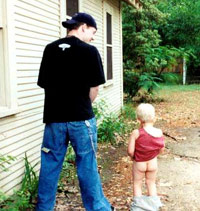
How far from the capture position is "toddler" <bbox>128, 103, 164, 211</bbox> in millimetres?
3898

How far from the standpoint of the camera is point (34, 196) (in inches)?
174

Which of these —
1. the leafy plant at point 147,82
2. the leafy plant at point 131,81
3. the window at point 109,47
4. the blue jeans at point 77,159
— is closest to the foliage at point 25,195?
the blue jeans at point 77,159

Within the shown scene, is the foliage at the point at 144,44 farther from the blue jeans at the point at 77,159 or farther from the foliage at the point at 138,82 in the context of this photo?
the blue jeans at the point at 77,159

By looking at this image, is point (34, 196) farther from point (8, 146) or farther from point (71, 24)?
point (71, 24)

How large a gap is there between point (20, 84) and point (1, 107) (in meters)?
0.50

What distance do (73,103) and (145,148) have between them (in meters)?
0.94

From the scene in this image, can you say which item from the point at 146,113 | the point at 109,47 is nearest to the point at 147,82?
the point at 109,47

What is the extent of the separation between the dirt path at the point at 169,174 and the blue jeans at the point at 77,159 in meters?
0.68

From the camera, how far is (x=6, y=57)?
418 cm

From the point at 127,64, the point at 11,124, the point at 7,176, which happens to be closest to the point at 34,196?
the point at 7,176

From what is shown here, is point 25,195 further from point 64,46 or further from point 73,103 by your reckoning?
point 64,46

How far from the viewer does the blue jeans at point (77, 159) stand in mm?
3557

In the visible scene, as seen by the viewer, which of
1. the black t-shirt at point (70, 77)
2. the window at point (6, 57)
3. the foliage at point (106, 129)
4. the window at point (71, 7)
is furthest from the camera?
the foliage at point (106, 129)

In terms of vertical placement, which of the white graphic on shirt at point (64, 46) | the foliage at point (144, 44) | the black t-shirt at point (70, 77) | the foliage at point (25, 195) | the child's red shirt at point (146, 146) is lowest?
the foliage at point (25, 195)
